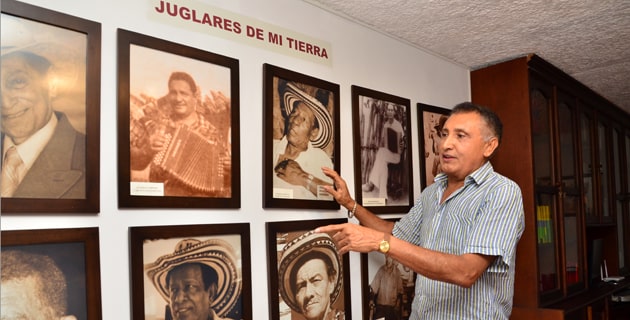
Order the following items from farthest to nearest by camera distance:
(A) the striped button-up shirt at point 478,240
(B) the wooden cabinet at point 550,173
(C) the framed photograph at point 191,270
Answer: (B) the wooden cabinet at point 550,173 < (A) the striped button-up shirt at point 478,240 < (C) the framed photograph at point 191,270

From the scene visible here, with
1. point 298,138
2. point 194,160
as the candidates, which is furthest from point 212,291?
point 298,138

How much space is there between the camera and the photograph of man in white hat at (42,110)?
1.24 meters

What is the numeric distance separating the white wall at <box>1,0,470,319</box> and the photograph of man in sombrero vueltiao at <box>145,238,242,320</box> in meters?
0.08

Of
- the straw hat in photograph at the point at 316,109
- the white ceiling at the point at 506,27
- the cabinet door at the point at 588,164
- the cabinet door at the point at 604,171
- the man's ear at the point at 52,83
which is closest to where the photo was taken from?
the man's ear at the point at 52,83

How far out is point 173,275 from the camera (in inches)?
61.3

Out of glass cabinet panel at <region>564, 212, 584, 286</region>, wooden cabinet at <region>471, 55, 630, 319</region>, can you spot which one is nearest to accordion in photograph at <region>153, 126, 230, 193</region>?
wooden cabinet at <region>471, 55, 630, 319</region>

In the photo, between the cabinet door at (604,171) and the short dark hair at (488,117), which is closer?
the short dark hair at (488,117)

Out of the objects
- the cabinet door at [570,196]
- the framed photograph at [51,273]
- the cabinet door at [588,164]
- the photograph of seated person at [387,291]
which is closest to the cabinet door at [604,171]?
the cabinet door at [588,164]

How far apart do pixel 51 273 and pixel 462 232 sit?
1.28 metres

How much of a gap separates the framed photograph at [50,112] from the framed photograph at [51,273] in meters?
0.07

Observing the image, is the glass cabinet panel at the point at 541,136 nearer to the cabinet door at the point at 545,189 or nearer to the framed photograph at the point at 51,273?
the cabinet door at the point at 545,189

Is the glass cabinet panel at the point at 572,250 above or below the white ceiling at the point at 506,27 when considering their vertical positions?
below

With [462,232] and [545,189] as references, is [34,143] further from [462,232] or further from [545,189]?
[545,189]

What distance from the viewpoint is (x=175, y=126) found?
1599mm
